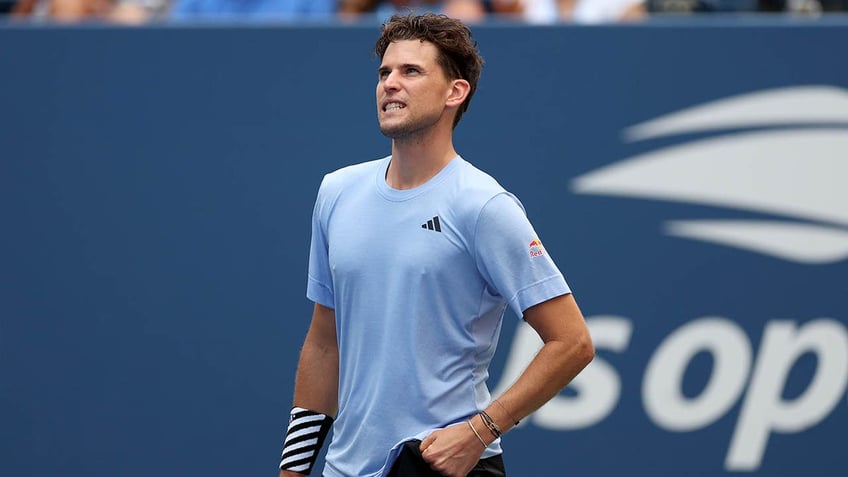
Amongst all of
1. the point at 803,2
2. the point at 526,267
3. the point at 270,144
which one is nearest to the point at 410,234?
the point at 526,267

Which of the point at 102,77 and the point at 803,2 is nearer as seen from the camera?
the point at 102,77

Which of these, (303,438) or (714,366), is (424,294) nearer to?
(303,438)

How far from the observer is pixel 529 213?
14.9 ft

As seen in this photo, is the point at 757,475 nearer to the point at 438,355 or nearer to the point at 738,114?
the point at 738,114

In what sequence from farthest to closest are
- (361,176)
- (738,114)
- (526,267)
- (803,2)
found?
(803,2), (738,114), (361,176), (526,267)

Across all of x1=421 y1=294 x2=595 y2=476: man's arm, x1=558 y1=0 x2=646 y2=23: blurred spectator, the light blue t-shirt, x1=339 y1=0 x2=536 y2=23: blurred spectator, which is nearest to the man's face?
the light blue t-shirt

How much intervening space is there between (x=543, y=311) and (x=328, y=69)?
82.8 inches

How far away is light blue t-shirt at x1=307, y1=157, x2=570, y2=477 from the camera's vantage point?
2707 millimetres

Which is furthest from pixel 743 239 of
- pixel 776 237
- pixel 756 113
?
pixel 756 113

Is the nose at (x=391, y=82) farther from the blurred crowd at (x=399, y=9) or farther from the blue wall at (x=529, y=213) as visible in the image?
the blurred crowd at (x=399, y=9)

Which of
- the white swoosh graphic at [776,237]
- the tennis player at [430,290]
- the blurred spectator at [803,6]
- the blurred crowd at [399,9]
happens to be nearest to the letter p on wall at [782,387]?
the white swoosh graphic at [776,237]

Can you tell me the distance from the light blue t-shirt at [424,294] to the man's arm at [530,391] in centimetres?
6

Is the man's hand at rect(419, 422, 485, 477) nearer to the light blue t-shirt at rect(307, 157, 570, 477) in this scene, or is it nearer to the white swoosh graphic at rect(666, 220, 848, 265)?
the light blue t-shirt at rect(307, 157, 570, 477)

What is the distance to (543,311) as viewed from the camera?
271 cm
